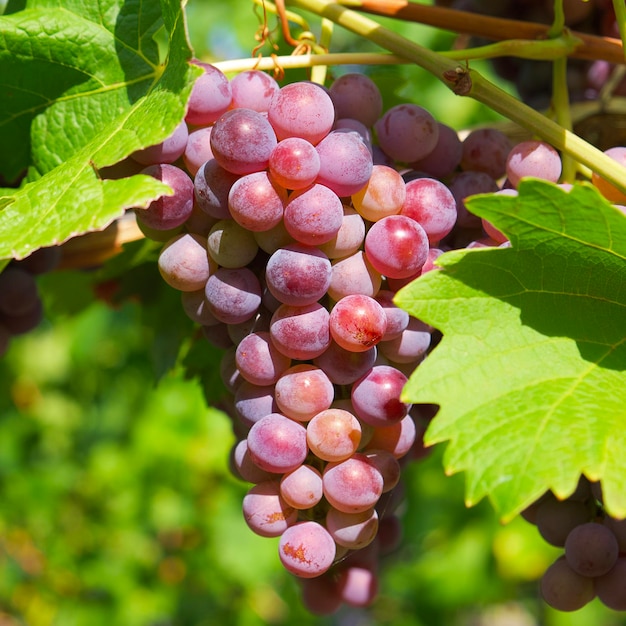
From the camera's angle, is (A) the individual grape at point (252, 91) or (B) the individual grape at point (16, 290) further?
(B) the individual grape at point (16, 290)

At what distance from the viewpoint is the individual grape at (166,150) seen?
675mm

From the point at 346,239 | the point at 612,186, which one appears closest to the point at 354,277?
the point at 346,239

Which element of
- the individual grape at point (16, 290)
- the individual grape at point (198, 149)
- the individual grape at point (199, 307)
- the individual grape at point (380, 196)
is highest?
the individual grape at point (198, 149)

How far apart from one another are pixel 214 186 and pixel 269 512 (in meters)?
0.28

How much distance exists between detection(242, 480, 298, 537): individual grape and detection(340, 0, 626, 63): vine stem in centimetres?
48

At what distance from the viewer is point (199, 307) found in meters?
0.73

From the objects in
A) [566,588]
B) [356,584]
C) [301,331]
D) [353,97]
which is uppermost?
[353,97]

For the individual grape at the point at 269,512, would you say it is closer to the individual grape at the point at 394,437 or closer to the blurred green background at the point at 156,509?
the individual grape at the point at 394,437

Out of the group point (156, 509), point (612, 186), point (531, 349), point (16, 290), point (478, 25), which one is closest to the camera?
point (531, 349)

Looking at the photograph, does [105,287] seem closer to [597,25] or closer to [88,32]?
[88,32]

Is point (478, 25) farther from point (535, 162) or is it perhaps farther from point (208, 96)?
point (208, 96)

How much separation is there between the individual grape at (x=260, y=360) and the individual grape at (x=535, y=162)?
0.26 m

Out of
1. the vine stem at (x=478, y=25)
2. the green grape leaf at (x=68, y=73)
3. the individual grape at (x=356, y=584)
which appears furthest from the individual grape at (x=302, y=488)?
the vine stem at (x=478, y=25)

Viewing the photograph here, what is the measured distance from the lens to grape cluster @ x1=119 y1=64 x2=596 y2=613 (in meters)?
0.64
